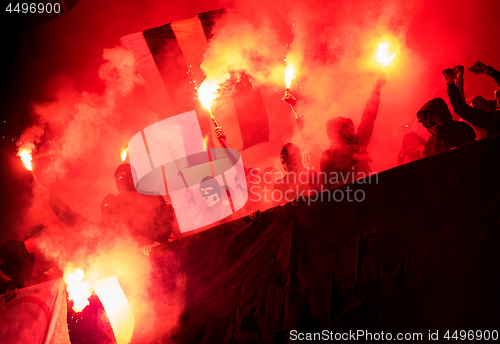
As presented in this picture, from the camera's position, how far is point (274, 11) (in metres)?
5.32

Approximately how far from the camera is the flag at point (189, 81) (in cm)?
550

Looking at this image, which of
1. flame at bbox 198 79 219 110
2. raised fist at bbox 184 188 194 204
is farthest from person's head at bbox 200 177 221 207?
flame at bbox 198 79 219 110

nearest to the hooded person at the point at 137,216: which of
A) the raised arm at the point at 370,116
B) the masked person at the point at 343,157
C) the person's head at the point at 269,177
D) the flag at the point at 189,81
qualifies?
the person's head at the point at 269,177

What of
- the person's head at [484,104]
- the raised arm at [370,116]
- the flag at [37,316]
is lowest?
the flag at [37,316]

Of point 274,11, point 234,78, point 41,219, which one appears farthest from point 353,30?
point 41,219

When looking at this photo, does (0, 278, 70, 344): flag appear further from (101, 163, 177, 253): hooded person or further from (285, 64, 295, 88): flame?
(285, 64, 295, 88): flame

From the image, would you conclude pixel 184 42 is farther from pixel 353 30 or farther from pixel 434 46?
pixel 434 46

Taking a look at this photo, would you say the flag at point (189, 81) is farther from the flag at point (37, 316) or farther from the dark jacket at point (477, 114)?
the flag at point (37, 316)

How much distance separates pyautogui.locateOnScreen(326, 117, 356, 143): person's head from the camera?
343 centimetres

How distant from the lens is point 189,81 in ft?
18.4

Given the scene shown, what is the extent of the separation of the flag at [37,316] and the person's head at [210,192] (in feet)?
6.02

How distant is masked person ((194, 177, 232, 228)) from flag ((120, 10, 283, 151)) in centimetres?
182

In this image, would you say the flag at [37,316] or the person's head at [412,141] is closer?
the flag at [37,316]

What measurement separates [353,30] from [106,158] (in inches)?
200
